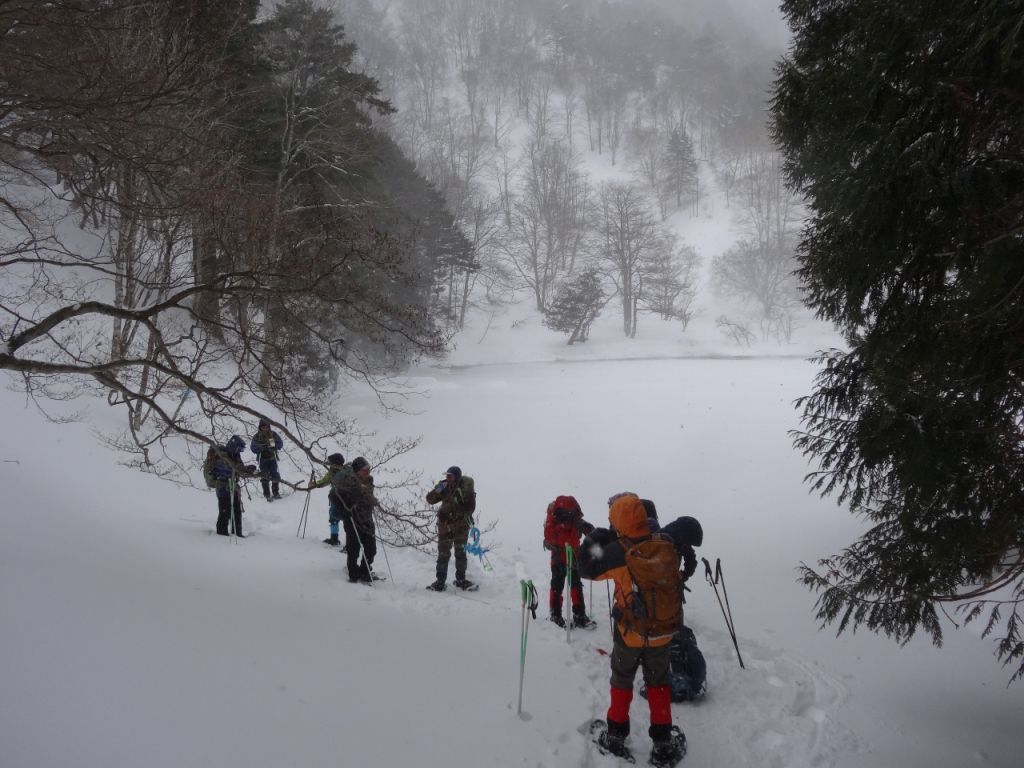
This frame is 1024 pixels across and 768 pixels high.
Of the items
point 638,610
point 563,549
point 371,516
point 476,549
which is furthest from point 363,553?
point 638,610

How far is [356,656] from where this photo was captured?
3.96 meters

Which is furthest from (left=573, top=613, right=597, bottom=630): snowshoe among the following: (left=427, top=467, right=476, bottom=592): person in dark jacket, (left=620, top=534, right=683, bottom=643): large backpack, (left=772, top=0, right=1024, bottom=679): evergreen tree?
(left=772, top=0, right=1024, bottom=679): evergreen tree

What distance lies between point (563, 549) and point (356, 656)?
229 cm

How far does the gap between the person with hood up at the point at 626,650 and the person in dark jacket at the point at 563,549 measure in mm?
1712

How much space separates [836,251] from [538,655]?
397 cm

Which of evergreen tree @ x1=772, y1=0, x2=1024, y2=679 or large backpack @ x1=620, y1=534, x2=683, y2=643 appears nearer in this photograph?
evergreen tree @ x1=772, y1=0, x2=1024, y2=679

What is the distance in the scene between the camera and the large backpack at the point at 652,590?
3.28m

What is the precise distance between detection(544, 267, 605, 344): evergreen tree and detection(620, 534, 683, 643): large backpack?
78.9 feet

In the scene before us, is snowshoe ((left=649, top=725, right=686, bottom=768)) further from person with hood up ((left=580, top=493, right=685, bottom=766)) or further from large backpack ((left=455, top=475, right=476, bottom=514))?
large backpack ((left=455, top=475, right=476, bottom=514))

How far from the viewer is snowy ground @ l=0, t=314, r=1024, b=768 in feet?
9.45

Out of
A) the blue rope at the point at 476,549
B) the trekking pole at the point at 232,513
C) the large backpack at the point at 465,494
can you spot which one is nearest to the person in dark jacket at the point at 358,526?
the large backpack at the point at 465,494

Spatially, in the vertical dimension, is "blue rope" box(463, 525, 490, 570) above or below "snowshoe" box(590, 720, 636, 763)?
above

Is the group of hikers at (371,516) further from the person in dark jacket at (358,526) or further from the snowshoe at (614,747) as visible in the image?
the snowshoe at (614,747)

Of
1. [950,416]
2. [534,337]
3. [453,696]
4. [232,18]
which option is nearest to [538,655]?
[453,696]
